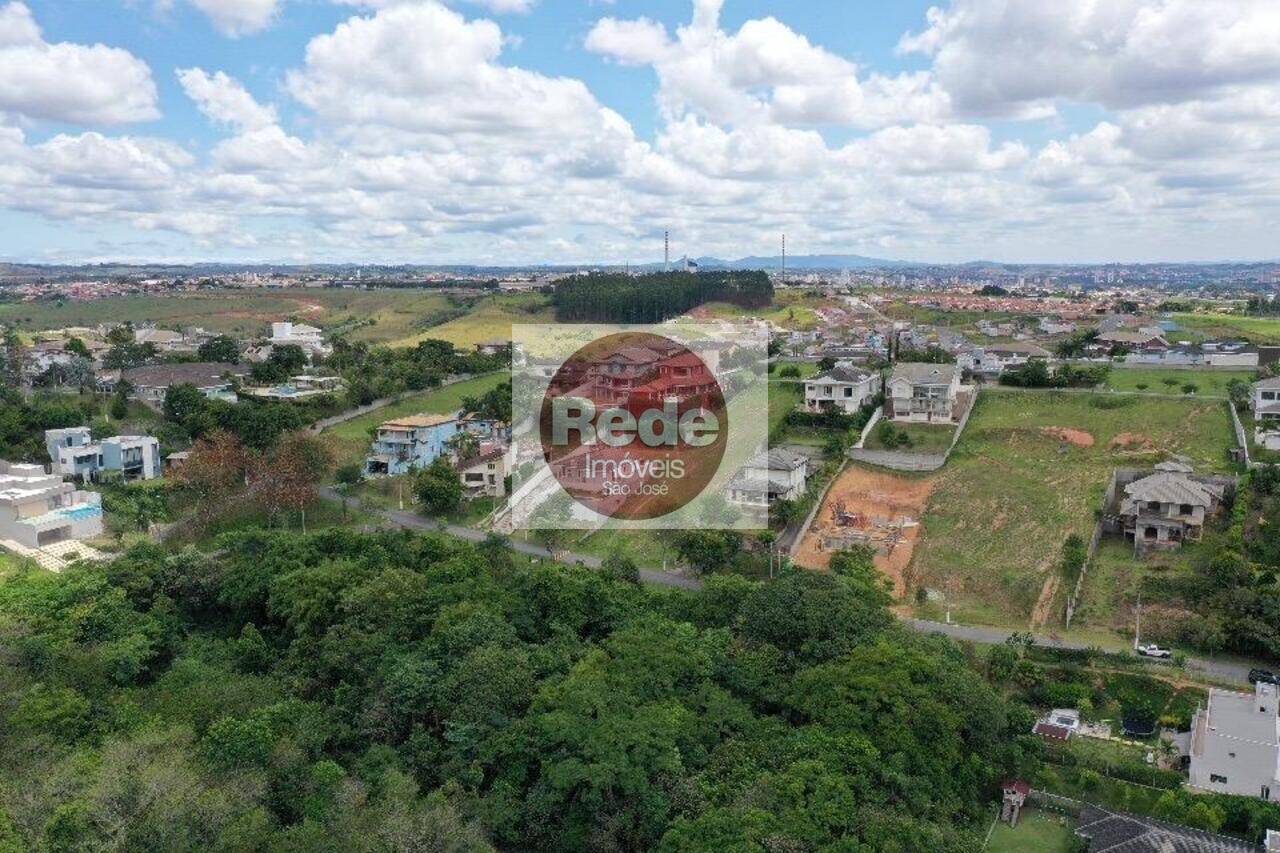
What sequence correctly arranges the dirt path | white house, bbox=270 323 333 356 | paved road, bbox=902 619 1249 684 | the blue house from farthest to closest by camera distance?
1. white house, bbox=270 323 333 356
2. the blue house
3. the dirt path
4. paved road, bbox=902 619 1249 684

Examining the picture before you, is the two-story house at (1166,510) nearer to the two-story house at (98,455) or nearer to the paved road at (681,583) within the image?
the paved road at (681,583)

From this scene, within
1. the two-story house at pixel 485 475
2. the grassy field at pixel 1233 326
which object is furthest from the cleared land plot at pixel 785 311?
the two-story house at pixel 485 475

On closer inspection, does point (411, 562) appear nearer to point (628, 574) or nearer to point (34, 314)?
point (628, 574)

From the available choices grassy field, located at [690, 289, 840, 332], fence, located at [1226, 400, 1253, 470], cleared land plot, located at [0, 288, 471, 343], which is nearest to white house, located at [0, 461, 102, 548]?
fence, located at [1226, 400, 1253, 470]

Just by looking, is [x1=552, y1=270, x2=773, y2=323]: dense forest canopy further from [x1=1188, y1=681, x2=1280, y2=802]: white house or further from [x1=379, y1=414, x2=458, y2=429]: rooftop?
[x1=1188, y1=681, x2=1280, y2=802]: white house

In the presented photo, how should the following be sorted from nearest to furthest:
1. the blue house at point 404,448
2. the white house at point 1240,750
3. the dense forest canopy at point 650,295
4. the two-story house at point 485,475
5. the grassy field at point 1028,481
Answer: the white house at point 1240,750 → the grassy field at point 1028,481 → the two-story house at point 485,475 → the blue house at point 404,448 → the dense forest canopy at point 650,295

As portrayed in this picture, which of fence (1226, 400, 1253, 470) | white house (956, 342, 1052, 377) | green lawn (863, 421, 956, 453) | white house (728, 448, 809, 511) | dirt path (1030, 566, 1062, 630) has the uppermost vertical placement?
white house (956, 342, 1052, 377)
